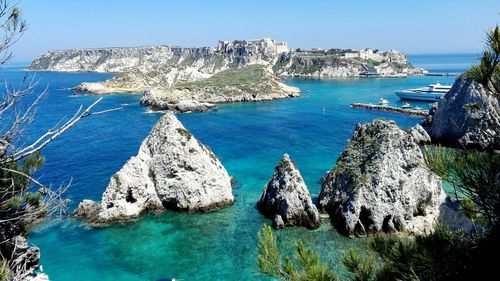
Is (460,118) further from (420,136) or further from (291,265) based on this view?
(291,265)

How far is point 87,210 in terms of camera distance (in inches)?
1297

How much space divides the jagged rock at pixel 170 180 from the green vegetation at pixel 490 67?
95.0 feet

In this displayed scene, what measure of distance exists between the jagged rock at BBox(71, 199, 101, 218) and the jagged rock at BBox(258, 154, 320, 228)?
14972mm

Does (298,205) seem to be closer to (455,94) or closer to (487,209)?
(487,209)

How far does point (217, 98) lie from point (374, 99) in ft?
148

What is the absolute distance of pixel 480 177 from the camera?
314 inches

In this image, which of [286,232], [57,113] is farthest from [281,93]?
[286,232]

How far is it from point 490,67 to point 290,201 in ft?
79.2

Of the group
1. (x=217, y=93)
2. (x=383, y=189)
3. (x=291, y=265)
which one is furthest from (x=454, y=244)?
(x=217, y=93)

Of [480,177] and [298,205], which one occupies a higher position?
[480,177]

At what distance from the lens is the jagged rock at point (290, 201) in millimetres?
30172

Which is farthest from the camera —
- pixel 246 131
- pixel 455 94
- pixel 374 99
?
pixel 374 99

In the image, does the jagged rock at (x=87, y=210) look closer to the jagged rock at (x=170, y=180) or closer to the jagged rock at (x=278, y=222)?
the jagged rock at (x=170, y=180)

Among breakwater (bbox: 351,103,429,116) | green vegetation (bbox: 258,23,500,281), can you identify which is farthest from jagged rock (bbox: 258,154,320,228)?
breakwater (bbox: 351,103,429,116)
